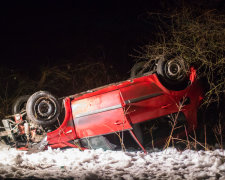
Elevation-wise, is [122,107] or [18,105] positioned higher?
[18,105]

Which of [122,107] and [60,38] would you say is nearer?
[122,107]

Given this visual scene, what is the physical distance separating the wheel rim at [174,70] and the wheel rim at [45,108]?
7.39 feet

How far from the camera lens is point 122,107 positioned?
3.51 meters

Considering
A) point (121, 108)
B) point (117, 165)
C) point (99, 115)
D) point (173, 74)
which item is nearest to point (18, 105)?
point (99, 115)

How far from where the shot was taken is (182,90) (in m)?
3.89

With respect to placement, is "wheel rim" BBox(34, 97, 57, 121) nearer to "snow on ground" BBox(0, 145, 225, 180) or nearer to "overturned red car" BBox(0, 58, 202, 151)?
"overturned red car" BBox(0, 58, 202, 151)

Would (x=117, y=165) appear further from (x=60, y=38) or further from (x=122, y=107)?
(x=60, y=38)

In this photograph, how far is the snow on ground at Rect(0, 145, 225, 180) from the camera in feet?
8.50

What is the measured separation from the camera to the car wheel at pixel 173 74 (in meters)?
3.95

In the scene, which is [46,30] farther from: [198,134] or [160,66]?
[198,134]

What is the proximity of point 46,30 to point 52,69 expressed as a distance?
1804 millimetres

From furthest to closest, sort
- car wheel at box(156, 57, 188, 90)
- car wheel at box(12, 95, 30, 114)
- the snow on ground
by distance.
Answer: car wheel at box(12, 95, 30, 114)
car wheel at box(156, 57, 188, 90)
the snow on ground

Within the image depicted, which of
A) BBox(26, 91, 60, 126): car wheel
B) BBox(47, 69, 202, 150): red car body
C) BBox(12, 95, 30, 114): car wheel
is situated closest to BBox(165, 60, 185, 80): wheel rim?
BBox(47, 69, 202, 150): red car body

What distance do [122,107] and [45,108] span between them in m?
1.57
